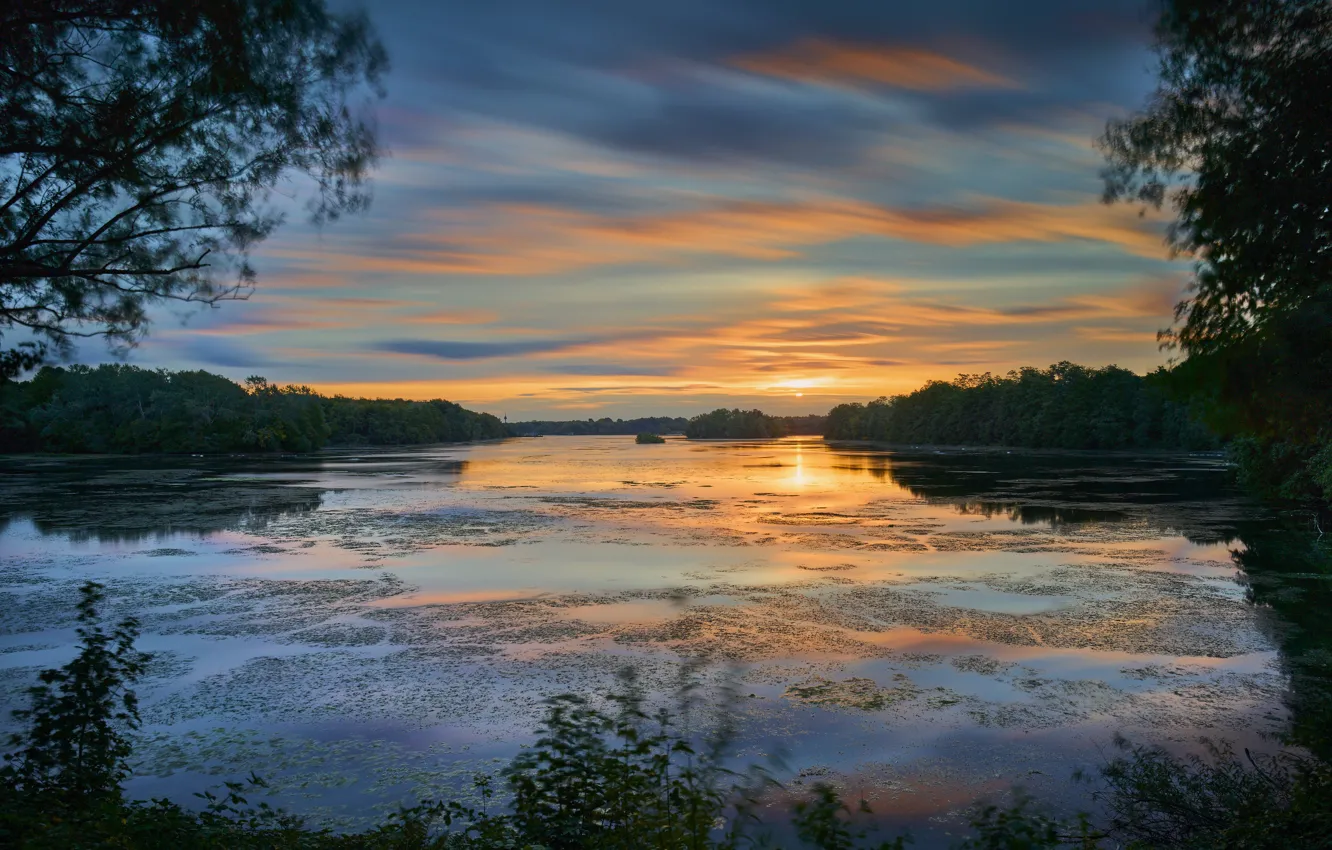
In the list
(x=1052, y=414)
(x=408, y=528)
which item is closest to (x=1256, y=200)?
(x=408, y=528)

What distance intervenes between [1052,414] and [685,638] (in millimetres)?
105315

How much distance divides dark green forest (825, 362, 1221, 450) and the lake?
62.8m

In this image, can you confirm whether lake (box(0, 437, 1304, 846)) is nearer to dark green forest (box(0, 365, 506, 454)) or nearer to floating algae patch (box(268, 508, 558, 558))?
floating algae patch (box(268, 508, 558, 558))

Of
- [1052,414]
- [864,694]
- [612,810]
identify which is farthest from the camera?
[1052,414]

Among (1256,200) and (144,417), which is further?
(144,417)

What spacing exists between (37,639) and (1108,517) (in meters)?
30.6

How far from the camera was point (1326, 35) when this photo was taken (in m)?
7.27

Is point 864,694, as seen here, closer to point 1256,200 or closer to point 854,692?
point 854,692

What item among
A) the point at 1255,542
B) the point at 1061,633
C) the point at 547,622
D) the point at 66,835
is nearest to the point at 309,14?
the point at 66,835

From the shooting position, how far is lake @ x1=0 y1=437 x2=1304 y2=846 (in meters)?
8.13

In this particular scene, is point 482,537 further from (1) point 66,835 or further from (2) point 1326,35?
(2) point 1326,35

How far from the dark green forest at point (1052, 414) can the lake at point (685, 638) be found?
62798 mm

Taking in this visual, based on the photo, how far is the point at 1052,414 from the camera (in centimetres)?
10519

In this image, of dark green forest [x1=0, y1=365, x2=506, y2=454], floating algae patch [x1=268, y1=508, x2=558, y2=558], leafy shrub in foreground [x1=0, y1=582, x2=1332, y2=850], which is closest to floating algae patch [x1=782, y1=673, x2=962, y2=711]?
leafy shrub in foreground [x1=0, y1=582, x2=1332, y2=850]
